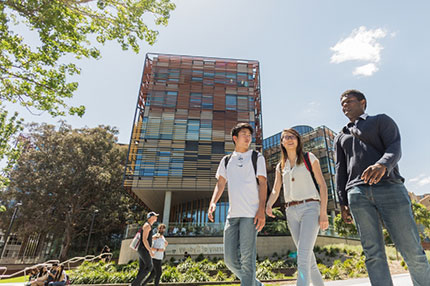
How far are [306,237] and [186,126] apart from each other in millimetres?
23647

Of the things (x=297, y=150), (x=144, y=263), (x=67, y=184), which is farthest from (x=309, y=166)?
(x=67, y=184)

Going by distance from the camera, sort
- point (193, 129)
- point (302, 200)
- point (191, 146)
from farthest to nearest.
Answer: point (193, 129) < point (191, 146) < point (302, 200)

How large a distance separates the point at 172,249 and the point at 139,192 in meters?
7.86

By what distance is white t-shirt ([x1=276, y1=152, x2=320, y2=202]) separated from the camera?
2.76 meters

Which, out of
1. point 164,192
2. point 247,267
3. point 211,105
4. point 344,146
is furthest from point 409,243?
point 211,105

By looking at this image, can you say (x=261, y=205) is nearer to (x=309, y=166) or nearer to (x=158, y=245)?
(x=309, y=166)

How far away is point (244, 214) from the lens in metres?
2.63

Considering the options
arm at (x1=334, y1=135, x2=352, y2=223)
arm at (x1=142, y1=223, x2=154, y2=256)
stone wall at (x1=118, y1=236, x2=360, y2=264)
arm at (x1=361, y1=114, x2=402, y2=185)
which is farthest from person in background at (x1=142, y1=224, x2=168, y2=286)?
stone wall at (x1=118, y1=236, x2=360, y2=264)

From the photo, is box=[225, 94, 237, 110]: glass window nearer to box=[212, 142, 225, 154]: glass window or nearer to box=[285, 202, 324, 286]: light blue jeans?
box=[212, 142, 225, 154]: glass window

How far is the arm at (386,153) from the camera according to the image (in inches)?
79.0

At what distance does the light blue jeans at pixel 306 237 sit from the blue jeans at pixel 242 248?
1.62ft

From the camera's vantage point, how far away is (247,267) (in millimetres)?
2480

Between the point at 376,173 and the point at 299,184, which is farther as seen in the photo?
the point at 299,184

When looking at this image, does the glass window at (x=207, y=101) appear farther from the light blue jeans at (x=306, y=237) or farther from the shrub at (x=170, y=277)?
the light blue jeans at (x=306, y=237)
